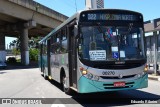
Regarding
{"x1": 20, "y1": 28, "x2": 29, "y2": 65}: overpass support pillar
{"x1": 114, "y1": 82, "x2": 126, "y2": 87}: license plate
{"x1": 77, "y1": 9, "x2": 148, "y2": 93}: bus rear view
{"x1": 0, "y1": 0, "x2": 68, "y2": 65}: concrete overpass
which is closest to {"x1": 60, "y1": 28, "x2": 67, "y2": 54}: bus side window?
{"x1": 77, "y1": 9, "x2": 148, "y2": 93}: bus rear view

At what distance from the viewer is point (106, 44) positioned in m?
10.1

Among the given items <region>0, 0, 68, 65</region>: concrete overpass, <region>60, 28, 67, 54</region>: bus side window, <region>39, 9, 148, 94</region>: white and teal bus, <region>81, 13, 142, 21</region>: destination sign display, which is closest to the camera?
<region>39, 9, 148, 94</region>: white and teal bus

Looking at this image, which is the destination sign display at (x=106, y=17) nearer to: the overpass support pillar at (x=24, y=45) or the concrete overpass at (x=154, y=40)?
the concrete overpass at (x=154, y=40)

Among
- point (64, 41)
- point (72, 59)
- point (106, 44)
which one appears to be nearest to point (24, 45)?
point (64, 41)

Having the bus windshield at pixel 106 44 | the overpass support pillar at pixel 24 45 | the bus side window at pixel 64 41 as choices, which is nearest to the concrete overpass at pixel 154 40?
the bus side window at pixel 64 41

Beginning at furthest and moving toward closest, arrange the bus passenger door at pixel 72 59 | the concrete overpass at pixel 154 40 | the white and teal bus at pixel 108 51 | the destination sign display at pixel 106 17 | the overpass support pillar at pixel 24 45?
the overpass support pillar at pixel 24 45
the concrete overpass at pixel 154 40
the bus passenger door at pixel 72 59
the destination sign display at pixel 106 17
the white and teal bus at pixel 108 51

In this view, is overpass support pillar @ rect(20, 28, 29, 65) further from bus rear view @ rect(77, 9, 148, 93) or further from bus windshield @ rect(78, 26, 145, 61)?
bus windshield @ rect(78, 26, 145, 61)

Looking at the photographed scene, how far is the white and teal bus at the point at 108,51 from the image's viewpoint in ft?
32.6

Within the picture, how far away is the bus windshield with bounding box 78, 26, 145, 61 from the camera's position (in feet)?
32.9

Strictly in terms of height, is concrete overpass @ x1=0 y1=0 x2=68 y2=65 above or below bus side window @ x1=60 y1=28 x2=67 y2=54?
above

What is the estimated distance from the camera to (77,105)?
10.3 meters

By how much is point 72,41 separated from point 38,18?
138 ft

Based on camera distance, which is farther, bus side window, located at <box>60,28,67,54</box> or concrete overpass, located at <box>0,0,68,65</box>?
concrete overpass, located at <box>0,0,68,65</box>

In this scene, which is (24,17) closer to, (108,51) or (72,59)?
(72,59)
